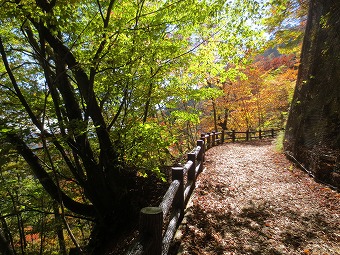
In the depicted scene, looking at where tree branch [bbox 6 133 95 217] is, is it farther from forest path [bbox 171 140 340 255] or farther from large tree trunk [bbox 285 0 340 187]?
large tree trunk [bbox 285 0 340 187]

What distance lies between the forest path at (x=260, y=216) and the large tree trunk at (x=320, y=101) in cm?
72

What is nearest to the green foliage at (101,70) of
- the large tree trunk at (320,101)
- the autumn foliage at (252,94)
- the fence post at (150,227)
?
the fence post at (150,227)

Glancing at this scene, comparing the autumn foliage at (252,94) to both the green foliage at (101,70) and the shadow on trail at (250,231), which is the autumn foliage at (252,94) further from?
the shadow on trail at (250,231)

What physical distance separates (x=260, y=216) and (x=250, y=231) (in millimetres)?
720

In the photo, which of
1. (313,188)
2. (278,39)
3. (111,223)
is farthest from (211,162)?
(278,39)

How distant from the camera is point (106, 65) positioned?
4672 mm

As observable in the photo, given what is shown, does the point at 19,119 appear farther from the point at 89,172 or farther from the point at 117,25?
the point at 117,25

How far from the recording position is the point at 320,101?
7449 millimetres

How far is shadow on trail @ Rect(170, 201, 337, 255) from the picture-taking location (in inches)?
150

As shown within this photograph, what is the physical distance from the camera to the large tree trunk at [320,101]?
6.25 meters

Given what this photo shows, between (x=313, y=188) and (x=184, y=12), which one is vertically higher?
(x=184, y=12)

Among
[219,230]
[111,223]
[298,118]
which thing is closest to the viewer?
[219,230]

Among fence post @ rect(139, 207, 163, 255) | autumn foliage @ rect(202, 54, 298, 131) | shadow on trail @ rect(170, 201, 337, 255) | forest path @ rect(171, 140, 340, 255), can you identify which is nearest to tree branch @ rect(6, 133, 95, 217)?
fence post @ rect(139, 207, 163, 255)

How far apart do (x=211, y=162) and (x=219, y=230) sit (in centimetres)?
533
